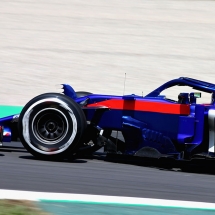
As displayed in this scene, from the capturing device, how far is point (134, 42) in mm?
20047

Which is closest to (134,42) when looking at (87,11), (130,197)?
(87,11)

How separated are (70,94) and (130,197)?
2.97m

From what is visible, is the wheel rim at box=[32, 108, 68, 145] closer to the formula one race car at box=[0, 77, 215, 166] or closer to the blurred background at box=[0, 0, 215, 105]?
the formula one race car at box=[0, 77, 215, 166]

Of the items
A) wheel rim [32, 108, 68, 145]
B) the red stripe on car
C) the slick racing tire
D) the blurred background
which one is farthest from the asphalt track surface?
the blurred background

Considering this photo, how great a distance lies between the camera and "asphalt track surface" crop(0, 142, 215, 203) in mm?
5957

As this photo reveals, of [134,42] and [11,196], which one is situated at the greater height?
[134,42]

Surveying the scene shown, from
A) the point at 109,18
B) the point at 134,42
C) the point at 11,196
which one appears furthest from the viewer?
the point at 109,18

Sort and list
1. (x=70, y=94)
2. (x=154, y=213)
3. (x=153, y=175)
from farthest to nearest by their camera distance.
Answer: (x=70, y=94)
(x=153, y=175)
(x=154, y=213)

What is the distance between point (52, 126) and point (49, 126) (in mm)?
42

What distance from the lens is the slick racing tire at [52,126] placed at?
7426 mm

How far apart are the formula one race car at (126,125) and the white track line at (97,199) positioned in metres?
1.94

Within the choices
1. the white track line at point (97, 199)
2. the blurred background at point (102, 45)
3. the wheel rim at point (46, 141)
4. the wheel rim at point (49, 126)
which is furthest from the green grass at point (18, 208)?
the blurred background at point (102, 45)

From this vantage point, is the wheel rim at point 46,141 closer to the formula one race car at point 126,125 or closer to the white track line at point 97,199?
the formula one race car at point 126,125

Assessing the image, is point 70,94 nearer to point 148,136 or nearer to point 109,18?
point 148,136
